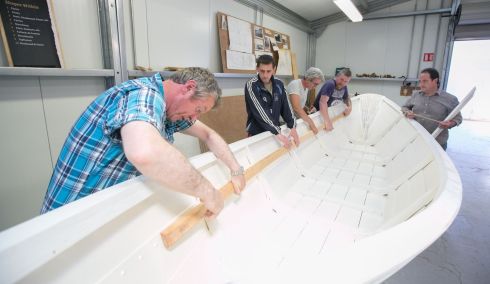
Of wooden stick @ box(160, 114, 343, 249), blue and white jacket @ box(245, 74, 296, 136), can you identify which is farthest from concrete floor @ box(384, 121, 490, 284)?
blue and white jacket @ box(245, 74, 296, 136)

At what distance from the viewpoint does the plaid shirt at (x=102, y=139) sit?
89 cm

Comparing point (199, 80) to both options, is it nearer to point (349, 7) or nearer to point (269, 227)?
point (269, 227)

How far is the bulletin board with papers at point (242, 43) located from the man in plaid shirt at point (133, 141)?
346 centimetres

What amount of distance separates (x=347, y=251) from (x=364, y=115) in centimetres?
463

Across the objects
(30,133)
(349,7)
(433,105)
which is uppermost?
(349,7)

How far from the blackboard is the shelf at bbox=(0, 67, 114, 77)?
10 cm

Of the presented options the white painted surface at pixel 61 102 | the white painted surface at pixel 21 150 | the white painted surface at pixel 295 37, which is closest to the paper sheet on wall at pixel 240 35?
the white painted surface at pixel 295 37

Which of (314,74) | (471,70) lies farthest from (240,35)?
(471,70)

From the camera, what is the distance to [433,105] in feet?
10.2

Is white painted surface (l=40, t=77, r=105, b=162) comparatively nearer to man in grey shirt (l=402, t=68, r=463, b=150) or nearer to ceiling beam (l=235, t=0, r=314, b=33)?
ceiling beam (l=235, t=0, r=314, b=33)

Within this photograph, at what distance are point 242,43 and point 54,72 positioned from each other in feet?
10.3

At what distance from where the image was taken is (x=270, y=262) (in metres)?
1.49

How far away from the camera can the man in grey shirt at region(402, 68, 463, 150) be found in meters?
2.97

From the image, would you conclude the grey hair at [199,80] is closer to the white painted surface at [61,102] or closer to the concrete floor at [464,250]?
the concrete floor at [464,250]
